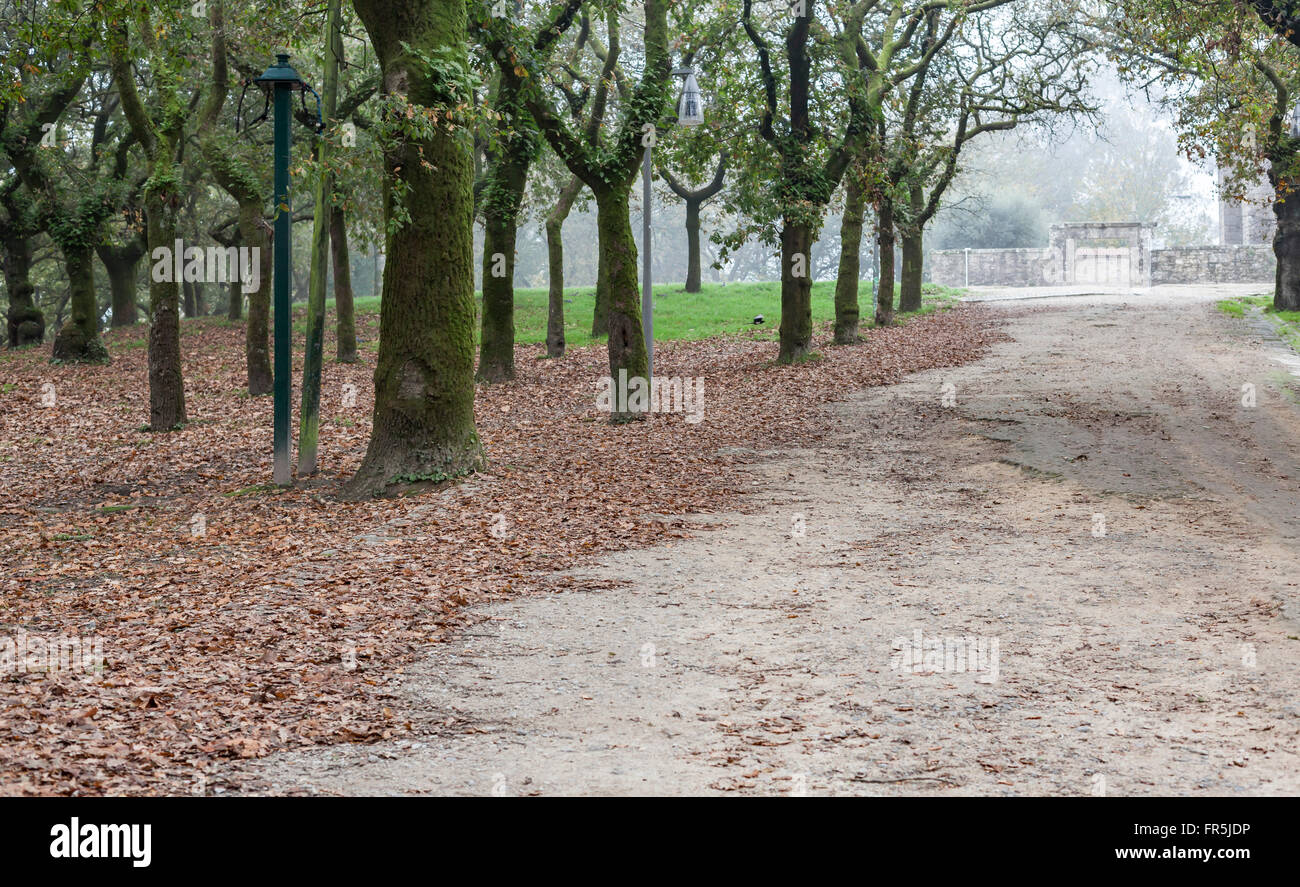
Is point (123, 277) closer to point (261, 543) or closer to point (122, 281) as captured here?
point (122, 281)

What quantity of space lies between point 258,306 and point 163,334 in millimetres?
2527

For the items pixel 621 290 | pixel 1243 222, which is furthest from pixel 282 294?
pixel 1243 222

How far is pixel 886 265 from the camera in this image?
29578 mm

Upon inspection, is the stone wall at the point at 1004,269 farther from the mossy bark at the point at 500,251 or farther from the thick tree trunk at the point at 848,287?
the mossy bark at the point at 500,251

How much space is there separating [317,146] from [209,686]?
7.51 m

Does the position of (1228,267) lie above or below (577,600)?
above

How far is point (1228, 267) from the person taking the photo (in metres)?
50.9

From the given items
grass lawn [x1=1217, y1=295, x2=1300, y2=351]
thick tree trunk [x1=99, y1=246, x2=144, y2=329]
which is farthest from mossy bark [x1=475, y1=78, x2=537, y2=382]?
thick tree trunk [x1=99, y1=246, x2=144, y2=329]

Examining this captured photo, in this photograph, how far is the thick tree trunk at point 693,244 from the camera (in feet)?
124

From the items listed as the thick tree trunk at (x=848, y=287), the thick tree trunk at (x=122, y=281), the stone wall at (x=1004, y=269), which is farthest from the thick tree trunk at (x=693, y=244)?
the stone wall at (x=1004, y=269)

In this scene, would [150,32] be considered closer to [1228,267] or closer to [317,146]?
[317,146]

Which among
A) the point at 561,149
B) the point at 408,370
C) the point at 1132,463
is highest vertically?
the point at 561,149
